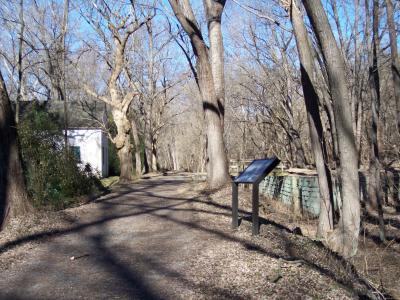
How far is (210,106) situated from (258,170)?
7.70 metres

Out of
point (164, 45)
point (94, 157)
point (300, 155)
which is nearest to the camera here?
point (300, 155)

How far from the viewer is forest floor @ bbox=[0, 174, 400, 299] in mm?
5188

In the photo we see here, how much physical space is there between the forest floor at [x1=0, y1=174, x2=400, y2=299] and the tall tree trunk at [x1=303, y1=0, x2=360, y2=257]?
0.49 m

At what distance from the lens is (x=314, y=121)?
9.80 metres

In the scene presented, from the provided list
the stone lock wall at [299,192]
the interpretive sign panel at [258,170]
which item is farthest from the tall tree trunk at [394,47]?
the interpretive sign panel at [258,170]

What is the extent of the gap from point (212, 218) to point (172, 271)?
12.8ft

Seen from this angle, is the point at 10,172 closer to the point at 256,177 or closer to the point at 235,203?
the point at 235,203

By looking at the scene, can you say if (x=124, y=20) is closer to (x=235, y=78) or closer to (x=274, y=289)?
(x=235, y=78)

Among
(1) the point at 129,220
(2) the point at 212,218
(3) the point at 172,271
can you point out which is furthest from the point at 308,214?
(3) the point at 172,271

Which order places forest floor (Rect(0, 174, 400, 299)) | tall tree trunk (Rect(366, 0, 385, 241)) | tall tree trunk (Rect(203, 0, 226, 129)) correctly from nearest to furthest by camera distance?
forest floor (Rect(0, 174, 400, 299))
tall tree trunk (Rect(366, 0, 385, 241))
tall tree trunk (Rect(203, 0, 226, 129))

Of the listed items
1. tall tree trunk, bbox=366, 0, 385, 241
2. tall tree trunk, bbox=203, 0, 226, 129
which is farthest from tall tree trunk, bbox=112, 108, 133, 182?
tall tree trunk, bbox=366, 0, 385, 241

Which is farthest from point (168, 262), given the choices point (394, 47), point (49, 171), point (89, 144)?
point (89, 144)

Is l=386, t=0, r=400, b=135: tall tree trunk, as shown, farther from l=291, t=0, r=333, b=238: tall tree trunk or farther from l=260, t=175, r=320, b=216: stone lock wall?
l=291, t=0, r=333, b=238: tall tree trunk

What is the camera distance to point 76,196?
45.7ft
